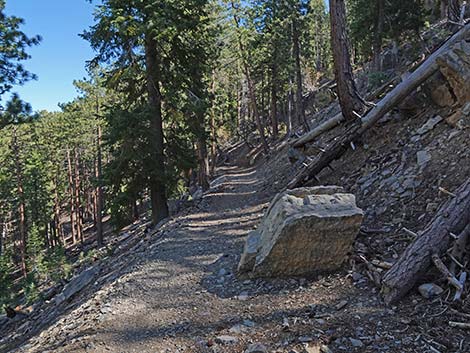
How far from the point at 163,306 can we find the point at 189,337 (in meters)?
1.12

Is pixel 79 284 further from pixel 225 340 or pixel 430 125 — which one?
pixel 430 125

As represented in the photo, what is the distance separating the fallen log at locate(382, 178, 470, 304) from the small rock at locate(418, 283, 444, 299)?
11 cm

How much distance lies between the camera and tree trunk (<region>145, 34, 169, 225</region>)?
38.8 ft

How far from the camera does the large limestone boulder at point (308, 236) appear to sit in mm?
4965

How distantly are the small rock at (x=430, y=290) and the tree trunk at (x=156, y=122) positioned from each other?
8.95m

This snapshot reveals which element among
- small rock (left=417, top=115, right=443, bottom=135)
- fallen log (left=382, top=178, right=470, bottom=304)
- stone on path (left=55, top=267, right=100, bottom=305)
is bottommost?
stone on path (left=55, top=267, right=100, bottom=305)

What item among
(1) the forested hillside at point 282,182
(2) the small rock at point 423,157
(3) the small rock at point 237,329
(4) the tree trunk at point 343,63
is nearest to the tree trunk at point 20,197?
(1) the forested hillside at point 282,182

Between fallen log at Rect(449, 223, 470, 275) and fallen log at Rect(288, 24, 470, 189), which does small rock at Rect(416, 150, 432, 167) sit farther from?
fallen log at Rect(449, 223, 470, 275)

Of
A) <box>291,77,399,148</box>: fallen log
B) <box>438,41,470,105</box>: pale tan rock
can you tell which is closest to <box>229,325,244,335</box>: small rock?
<box>438,41,470,105</box>: pale tan rock

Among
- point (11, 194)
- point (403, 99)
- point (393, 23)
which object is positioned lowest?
point (11, 194)

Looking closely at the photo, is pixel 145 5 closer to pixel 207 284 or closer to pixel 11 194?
pixel 207 284

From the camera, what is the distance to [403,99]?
324 inches

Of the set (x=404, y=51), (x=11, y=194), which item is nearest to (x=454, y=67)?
(x=404, y=51)

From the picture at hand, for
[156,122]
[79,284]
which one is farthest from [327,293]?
[156,122]
